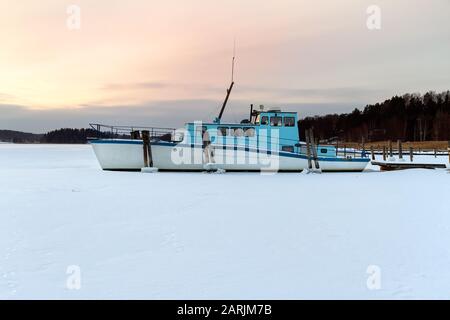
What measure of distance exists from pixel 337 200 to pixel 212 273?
618cm

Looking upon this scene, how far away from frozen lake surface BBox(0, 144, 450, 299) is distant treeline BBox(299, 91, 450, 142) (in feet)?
224

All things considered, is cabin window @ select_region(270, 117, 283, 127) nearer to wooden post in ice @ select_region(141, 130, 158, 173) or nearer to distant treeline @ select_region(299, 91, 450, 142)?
wooden post in ice @ select_region(141, 130, 158, 173)

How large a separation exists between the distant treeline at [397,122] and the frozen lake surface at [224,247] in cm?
6819

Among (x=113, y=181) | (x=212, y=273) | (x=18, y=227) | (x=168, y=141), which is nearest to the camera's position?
(x=212, y=273)

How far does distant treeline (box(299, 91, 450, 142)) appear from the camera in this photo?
8350 cm

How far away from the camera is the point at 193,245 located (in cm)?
547

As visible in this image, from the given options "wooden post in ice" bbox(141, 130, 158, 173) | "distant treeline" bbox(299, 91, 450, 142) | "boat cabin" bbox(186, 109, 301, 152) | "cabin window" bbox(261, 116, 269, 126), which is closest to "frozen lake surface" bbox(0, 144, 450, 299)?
"wooden post in ice" bbox(141, 130, 158, 173)

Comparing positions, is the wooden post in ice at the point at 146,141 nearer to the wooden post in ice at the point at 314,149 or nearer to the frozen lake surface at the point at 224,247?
the wooden post in ice at the point at 314,149

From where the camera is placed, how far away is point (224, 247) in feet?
17.6

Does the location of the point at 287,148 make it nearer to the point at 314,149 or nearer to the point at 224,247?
the point at 314,149

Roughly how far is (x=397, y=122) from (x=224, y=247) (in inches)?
Answer: 3813

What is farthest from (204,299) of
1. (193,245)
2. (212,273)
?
(193,245)

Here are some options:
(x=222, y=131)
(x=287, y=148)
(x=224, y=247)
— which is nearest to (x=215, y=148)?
(x=222, y=131)
